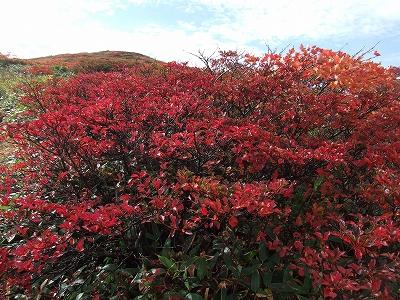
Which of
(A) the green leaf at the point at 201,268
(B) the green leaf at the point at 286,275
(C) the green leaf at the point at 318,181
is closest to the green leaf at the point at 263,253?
(B) the green leaf at the point at 286,275

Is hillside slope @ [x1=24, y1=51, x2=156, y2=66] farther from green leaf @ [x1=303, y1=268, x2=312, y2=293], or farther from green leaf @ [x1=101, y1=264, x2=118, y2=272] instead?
green leaf @ [x1=303, y1=268, x2=312, y2=293]

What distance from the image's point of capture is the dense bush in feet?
12.5

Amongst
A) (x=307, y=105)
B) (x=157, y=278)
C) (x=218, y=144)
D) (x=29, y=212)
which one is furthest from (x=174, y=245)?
(x=307, y=105)

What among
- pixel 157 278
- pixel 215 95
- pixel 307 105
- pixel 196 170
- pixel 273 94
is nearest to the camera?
pixel 157 278

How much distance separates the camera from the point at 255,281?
12.6 feet

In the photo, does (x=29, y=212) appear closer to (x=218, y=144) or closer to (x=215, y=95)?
(x=218, y=144)

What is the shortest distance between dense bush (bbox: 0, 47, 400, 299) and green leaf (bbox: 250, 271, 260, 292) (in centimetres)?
1

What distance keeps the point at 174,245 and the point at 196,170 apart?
3.38ft

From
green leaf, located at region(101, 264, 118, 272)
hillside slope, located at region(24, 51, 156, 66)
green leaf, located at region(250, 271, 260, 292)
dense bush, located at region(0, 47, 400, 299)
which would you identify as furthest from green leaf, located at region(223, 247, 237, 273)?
hillside slope, located at region(24, 51, 156, 66)

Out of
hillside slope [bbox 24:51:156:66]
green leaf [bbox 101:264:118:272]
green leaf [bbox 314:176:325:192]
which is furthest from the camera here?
hillside slope [bbox 24:51:156:66]

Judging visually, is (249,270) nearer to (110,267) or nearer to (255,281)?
(255,281)

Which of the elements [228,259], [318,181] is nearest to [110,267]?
[228,259]

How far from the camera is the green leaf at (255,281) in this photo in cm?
379

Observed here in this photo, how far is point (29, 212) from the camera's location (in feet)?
18.5
